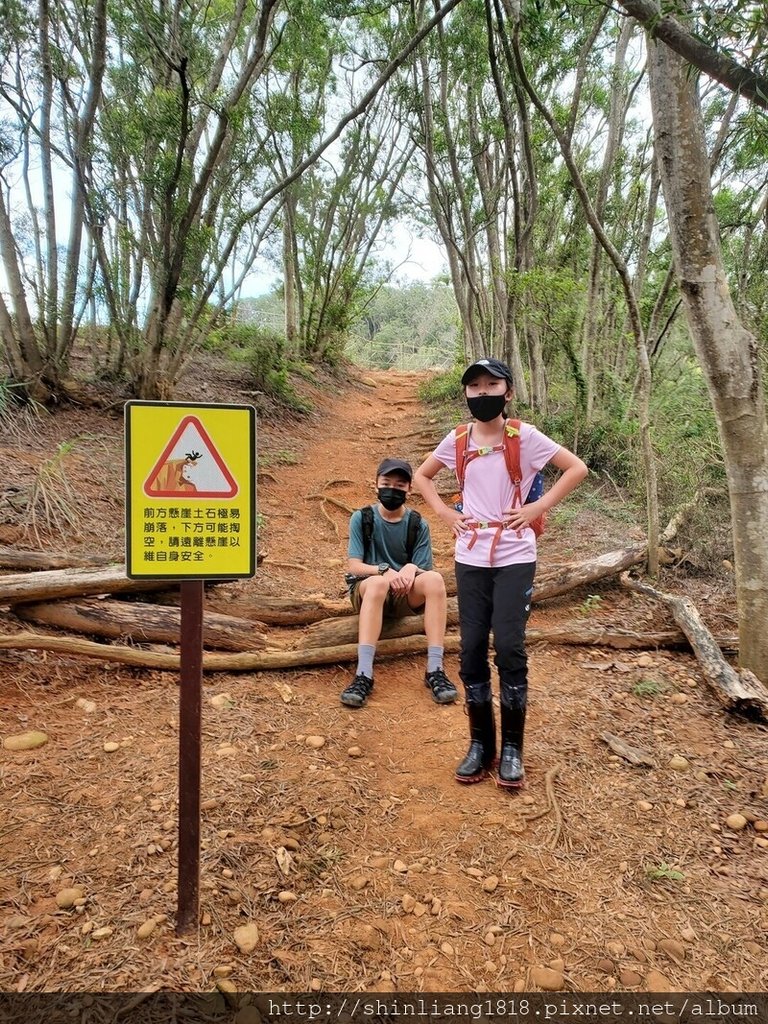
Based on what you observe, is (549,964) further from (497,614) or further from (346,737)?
(346,737)

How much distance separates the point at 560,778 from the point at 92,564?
124 inches

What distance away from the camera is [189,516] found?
167cm

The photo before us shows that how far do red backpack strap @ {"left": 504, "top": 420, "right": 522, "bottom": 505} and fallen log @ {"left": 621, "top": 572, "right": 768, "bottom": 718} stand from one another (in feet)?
5.88

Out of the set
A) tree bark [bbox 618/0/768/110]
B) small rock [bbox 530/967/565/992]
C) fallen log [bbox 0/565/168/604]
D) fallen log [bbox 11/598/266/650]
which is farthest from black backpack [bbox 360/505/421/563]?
tree bark [bbox 618/0/768/110]

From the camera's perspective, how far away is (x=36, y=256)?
720cm

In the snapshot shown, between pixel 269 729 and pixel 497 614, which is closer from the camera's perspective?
pixel 497 614

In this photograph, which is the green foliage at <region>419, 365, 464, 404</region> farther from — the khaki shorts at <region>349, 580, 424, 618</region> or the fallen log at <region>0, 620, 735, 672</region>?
the khaki shorts at <region>349, 580, 424, 618</region>

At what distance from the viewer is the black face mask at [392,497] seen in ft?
12.0

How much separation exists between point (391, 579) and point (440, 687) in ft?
2.31

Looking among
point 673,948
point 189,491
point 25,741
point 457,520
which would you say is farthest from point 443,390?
point 673,948

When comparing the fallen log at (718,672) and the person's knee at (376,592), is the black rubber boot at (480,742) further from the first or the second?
the fallen log at (718,672)

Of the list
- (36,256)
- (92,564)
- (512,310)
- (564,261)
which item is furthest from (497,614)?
(564,261)

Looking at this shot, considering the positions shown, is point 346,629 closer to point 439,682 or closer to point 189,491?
point 439,682

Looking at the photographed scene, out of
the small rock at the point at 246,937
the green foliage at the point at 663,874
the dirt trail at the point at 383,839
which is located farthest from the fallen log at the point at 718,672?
the small rock at the point at 246,937
